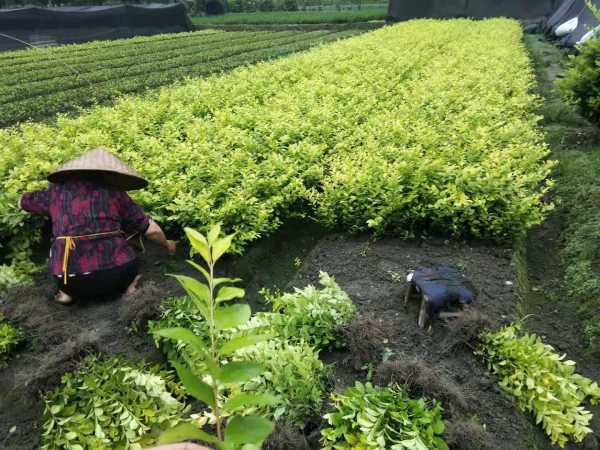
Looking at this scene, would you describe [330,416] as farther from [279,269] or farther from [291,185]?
[291,185]

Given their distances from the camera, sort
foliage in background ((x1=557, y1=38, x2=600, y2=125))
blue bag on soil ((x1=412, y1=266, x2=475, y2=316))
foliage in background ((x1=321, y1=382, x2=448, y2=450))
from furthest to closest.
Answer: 1. foliage in background ((x1=557, y1=38, x2=600, y2=125))
2. blue bag on soil ((x1=412, y1=266, x2=475, y2=316))
3. foliage in background ((x1=321, y1=382, x2=448, y2=450))

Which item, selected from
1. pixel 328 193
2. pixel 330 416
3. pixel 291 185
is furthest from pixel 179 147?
pixel 330 416

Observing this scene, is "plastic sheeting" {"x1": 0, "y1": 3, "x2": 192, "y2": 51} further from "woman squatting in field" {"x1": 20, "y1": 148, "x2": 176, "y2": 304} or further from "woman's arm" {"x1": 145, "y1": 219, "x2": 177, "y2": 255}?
"woman's arm" {"x1": 145, "y1": 219, "x2": 177, "y2": 255}

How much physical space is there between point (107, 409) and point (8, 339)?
101 cm

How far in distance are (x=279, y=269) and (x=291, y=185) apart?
854mm

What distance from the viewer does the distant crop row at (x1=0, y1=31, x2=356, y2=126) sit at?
1097 cm

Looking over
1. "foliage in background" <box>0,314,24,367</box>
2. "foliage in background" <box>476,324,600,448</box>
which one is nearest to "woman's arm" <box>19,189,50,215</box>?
"foliage in background" <box>0,314,24,367</box>

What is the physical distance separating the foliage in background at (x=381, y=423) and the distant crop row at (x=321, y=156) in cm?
198

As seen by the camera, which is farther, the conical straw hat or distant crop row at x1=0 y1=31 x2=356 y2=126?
distant crop row at x1=0 y1=31 x2=356 y2=126

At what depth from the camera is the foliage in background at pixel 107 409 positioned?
2.31m

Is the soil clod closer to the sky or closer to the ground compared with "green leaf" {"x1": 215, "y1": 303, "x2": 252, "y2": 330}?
closer to the ground

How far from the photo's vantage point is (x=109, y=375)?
2.51m

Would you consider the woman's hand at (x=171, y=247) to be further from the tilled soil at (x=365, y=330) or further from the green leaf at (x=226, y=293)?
the green leaf at (x=226, y=293)

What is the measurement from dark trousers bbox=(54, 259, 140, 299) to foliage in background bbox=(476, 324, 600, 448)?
2.66 m
